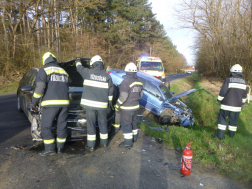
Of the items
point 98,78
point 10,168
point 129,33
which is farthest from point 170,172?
point 129,33

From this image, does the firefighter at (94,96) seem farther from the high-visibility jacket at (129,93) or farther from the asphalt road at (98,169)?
the asphalt road at (98,169)

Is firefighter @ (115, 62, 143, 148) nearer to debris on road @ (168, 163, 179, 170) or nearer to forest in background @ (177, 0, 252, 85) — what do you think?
debris on road @ (168, 163, 179, 170)

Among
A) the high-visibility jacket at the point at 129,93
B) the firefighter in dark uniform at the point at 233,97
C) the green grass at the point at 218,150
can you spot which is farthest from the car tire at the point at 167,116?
the high-visibility jacket at the point at 129,93

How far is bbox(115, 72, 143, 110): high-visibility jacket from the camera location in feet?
13.6

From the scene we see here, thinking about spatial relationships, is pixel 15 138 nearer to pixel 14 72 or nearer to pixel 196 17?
pixel 14 72

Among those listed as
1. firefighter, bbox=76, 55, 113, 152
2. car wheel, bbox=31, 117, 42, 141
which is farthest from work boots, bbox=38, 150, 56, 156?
firefighter, bbox=76, 55, 113, 152

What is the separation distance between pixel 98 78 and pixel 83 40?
56.2 feet

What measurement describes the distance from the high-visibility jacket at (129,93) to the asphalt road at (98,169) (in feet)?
3.14

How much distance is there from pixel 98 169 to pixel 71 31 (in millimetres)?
16274

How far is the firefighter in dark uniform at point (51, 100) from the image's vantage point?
3544 mm

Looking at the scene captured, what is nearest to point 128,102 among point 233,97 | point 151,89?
point 151,89

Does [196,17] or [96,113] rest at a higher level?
[196,17]

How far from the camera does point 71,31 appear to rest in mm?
17172

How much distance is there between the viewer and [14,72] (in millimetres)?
14648
